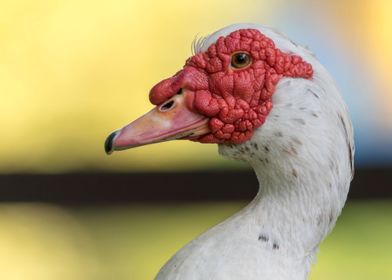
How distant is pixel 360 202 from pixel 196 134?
1.87 metres

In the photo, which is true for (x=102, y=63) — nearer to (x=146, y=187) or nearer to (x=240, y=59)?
(x=146, y=187)

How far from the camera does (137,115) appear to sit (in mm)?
3189

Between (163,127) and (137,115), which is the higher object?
(163,127)

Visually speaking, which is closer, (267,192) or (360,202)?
(267,192)

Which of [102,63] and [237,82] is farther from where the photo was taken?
[102,63]

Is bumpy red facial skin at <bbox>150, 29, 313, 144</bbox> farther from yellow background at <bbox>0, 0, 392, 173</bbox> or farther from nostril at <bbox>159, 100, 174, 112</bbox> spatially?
yellow background at <bbox>0, 0, 392, 173</bbox>

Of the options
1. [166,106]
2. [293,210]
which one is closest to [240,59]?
[166,106]

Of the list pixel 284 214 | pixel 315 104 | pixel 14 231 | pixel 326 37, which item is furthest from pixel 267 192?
pixel 14 231

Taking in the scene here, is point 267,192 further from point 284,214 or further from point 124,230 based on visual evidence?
point 124,230

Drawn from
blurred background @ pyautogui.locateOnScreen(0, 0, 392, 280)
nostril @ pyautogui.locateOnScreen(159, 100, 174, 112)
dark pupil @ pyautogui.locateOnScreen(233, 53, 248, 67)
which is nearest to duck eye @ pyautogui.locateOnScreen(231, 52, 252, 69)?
dark pupil @ pyautogui.locateOnScreen(233, 53, 248, 67)

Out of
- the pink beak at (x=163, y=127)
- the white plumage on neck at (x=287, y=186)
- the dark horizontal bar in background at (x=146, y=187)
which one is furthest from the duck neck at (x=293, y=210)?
the dark horizontal bar in background at (x=146, y=187)

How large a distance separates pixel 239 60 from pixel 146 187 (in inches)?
71.5

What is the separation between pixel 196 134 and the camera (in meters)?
1.45

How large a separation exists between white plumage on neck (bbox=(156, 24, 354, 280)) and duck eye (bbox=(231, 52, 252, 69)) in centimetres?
4
